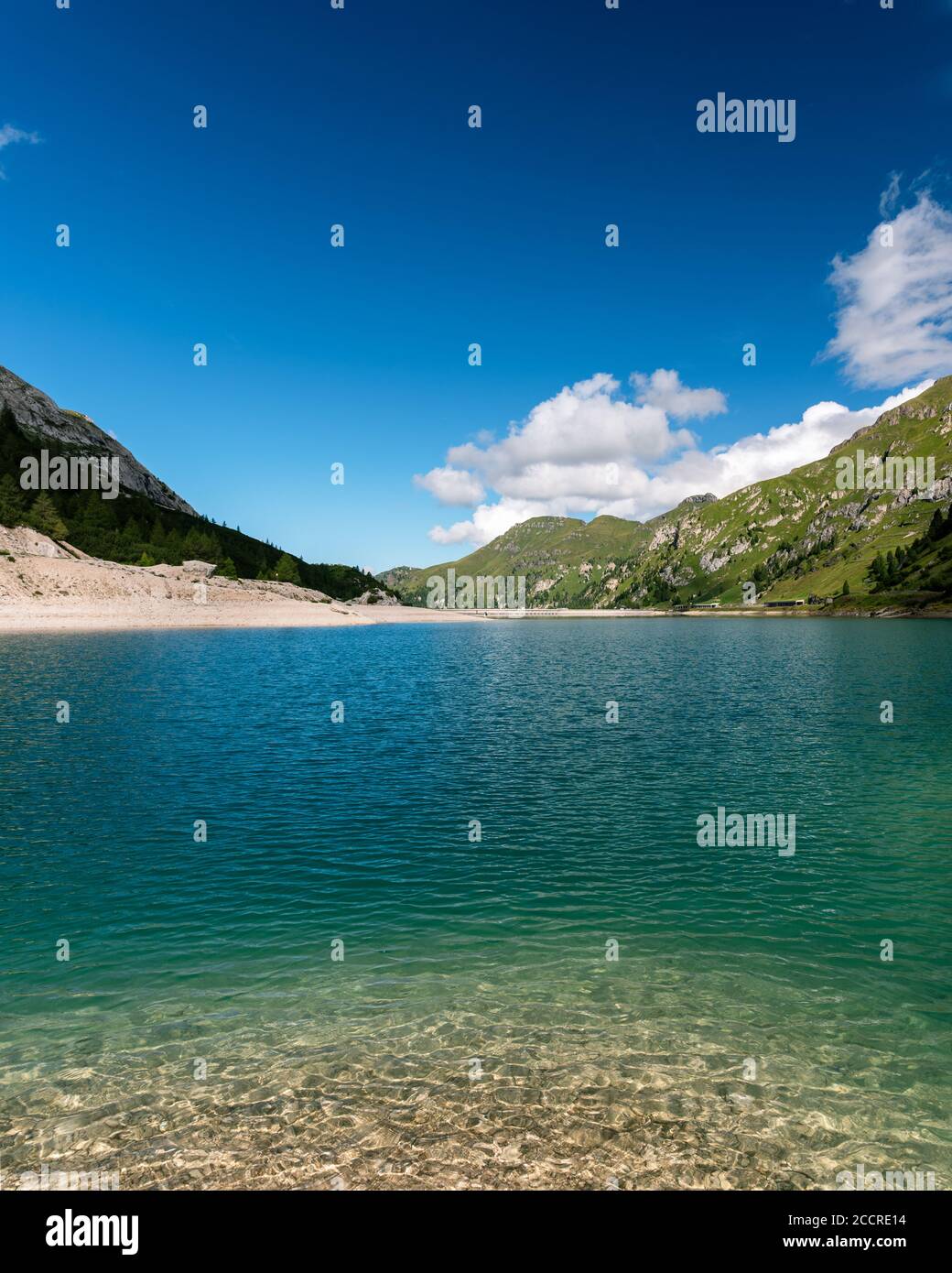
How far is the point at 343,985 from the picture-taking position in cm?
1822

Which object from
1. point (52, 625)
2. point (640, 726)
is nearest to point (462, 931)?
point (640, 726)

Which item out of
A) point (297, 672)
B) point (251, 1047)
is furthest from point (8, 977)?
point (297, 672)

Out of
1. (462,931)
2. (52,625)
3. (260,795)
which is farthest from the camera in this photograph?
(52,625)

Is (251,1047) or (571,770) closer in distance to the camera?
(251,1047)

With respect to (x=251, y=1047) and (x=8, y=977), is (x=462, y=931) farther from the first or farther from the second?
(x=8, y=977)

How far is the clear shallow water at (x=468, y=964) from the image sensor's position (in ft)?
41.1

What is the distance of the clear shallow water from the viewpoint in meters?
12.5

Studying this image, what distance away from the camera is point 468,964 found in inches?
761

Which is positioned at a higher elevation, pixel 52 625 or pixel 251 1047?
pixel 52 625

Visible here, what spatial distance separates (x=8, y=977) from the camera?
60.5ft

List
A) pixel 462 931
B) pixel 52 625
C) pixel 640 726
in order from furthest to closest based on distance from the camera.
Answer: pixel 52 625, pixel 640 726, pixel 462 931
